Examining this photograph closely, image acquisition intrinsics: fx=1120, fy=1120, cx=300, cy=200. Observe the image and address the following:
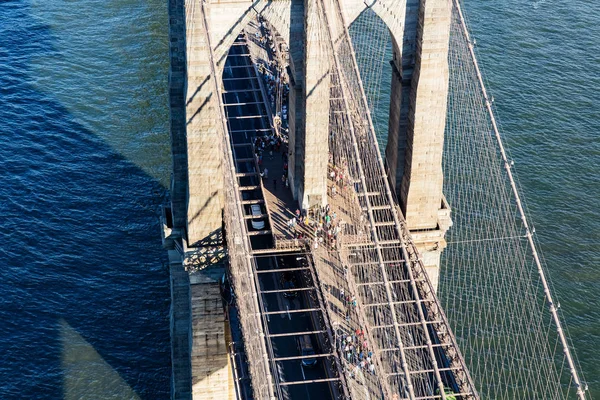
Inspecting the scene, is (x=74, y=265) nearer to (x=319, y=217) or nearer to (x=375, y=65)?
(x=319, y=217)

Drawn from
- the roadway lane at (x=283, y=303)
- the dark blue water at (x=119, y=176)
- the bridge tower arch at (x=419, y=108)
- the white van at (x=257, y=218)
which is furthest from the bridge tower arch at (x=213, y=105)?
the dark blue water at (x=119, y=176)

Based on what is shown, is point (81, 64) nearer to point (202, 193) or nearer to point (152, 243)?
point (152, 243)

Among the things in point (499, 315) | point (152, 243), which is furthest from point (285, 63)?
point (499, 315)

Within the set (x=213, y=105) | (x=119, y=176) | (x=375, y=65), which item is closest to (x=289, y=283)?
(x=213, y=105)

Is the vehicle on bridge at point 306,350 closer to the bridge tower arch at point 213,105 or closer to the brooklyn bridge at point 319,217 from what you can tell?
the brooklyn bridge at point 319,217

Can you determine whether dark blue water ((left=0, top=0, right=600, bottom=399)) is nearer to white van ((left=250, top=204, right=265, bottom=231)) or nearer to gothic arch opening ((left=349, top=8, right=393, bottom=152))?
gothic arch opening ((left=349, top=8, right=393, bottom=152))
